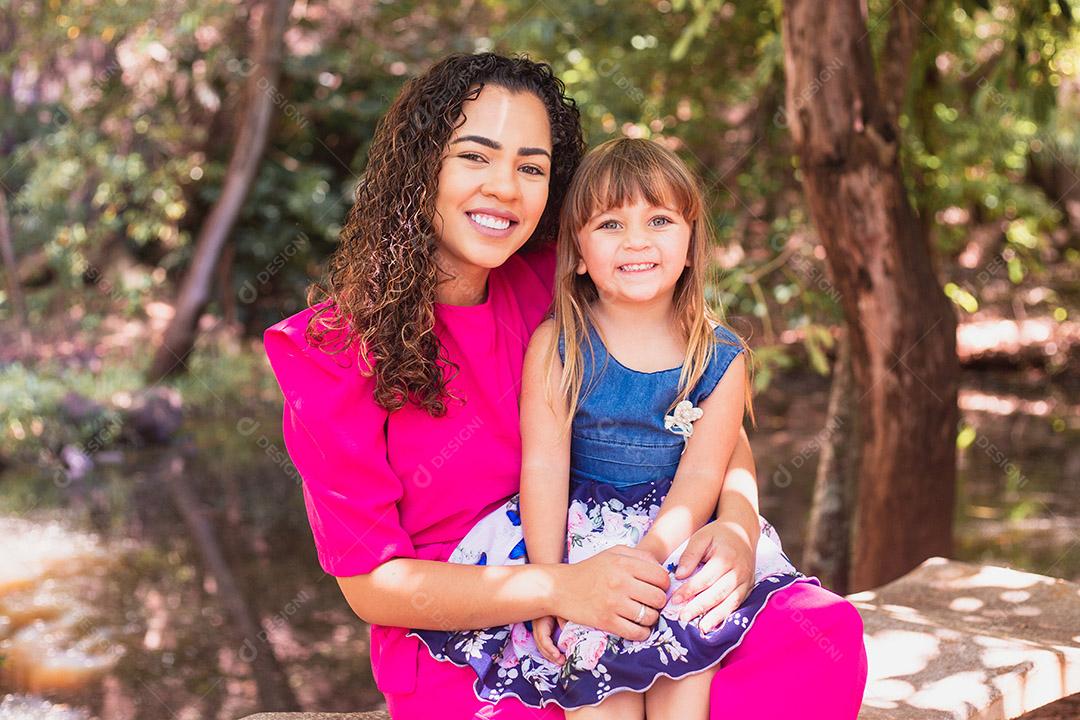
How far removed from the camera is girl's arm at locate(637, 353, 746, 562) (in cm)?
201

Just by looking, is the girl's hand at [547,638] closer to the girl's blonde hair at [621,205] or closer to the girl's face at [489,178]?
the girl's blonde hair at [621,205]

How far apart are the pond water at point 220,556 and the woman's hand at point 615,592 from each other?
310 cm

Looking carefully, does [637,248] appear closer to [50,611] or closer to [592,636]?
[592,636]

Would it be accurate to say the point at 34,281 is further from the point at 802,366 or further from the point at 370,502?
the point at 370,502

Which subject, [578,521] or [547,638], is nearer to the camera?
[547,638]

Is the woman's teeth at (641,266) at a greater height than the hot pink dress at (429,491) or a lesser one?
greater

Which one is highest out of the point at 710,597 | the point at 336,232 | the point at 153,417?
the point at 336,232

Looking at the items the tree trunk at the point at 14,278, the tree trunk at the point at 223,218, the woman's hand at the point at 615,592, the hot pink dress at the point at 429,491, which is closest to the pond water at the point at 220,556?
the tree trunk at the point at 223,218

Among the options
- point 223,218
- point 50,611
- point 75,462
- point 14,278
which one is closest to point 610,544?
point 50,611

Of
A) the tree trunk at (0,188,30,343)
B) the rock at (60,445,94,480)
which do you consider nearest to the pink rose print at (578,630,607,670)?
the rock at (60,445,94,480)

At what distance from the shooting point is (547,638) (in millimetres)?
1924

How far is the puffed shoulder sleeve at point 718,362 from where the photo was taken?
217 cm

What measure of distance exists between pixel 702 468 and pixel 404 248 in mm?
677

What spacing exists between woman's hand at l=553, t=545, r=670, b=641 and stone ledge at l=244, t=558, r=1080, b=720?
0.76 meters
